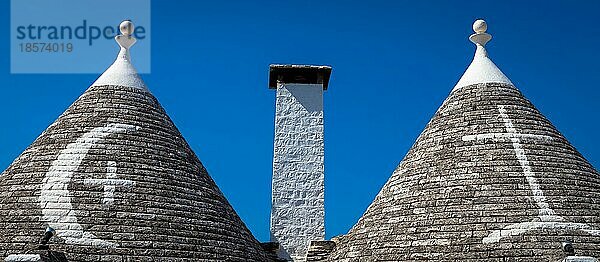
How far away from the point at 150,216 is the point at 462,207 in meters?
4.45

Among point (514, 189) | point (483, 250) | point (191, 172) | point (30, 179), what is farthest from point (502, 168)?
point (30, 179)

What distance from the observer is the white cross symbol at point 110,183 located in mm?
11344

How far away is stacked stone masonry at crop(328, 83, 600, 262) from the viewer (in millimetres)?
10773

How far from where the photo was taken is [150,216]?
11.3m

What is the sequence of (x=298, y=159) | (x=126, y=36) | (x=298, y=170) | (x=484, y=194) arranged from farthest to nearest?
(x=298, y=159) < (x=298, y=170) < (x=126, y=36) < (x=484, y=194)

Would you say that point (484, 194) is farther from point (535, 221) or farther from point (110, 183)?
point (110, 183)

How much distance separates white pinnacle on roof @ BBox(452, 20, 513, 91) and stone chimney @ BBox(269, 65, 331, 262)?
349cm

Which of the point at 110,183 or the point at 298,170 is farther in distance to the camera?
the point at 298,170

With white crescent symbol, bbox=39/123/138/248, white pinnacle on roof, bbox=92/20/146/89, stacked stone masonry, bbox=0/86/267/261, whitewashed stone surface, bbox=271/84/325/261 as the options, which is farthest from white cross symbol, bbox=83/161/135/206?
whitewashed stone surface, bbox=271/84/325/261

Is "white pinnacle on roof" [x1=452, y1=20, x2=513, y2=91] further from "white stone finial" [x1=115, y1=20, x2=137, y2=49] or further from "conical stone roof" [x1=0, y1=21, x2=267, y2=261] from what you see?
"white stone finial" [x1=115, y1=20, x2=137, y2=49]

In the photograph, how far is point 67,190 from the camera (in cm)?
1138

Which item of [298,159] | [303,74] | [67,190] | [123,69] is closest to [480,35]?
[303,74]

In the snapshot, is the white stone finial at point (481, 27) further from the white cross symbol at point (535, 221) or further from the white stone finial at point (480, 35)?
the white cross symbol at point (535, 221)

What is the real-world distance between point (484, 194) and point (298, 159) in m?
5.08
